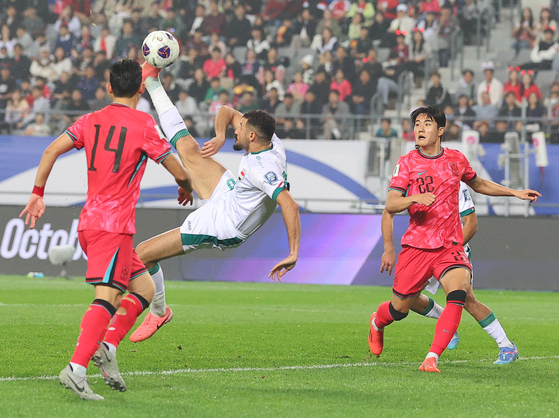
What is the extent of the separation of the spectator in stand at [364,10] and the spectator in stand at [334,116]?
3.52 m

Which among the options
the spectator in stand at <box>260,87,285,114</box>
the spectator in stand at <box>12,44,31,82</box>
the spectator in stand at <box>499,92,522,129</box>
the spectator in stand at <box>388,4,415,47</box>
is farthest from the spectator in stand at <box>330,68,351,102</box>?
the spectator in stand at <box>12,44,31,82</box>

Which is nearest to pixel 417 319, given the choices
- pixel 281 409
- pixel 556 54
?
pixel 281 409

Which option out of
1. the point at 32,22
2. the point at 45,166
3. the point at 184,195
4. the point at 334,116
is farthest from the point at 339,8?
the point at 45,166

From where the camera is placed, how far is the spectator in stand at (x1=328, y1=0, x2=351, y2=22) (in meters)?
22.1

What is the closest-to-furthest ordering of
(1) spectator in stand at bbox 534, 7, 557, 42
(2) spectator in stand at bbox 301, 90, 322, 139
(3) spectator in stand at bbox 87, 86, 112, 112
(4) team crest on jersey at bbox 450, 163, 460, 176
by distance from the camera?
(4) team crest on jersey at bbox 450, 163, 460, 176 → (2) spectator in stand at bbox 301, 90, 322, 139 → (3) spectator in stand at bbox 87, 86, 112, 112 → (1) spectator in stand at bbox 534, 7, 557, 42

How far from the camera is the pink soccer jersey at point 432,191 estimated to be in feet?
20.9

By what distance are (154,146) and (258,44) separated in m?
17.4

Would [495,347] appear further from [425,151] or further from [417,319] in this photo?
[417,319]

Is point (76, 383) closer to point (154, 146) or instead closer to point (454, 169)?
point (154, 146)

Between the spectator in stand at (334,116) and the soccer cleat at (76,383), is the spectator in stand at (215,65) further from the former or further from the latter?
the soccer cleat at (76,383)

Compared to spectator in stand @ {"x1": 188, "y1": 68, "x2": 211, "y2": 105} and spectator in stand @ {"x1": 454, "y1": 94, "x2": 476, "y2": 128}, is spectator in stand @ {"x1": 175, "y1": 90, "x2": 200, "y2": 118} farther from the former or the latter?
spectator in stand @ {"x1": 454, "y1": 94, "x2": 476, "y2": 128}

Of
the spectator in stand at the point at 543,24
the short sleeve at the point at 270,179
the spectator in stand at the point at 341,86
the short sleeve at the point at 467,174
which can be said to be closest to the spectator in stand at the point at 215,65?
the spectator in stand at the point at 341,86

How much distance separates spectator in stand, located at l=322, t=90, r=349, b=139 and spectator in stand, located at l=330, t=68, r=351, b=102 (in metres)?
0.41

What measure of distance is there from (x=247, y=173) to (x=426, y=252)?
151cm
